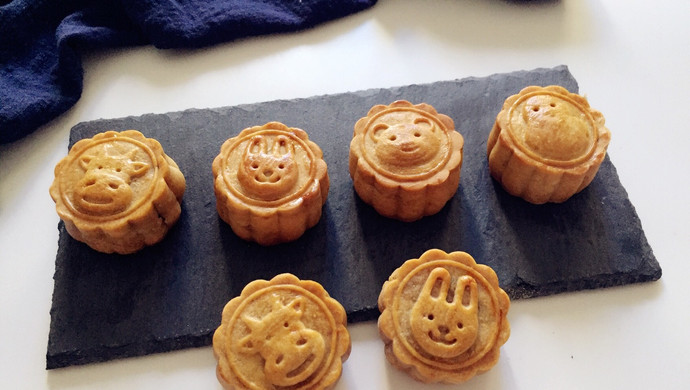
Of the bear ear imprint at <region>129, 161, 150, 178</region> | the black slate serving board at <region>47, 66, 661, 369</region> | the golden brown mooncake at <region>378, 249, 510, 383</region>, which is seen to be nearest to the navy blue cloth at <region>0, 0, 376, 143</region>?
the black slate serving board at <region>47, 66, 661, 369</region>

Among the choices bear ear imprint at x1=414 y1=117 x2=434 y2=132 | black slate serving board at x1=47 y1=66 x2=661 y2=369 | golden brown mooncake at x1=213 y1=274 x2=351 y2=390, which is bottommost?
black slate serving board at x1=47 y1=66 x2=661 y2=369

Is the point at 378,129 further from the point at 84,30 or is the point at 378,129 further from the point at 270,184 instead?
the point at 84,30

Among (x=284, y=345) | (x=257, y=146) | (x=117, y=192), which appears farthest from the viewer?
(x=257, y=146)

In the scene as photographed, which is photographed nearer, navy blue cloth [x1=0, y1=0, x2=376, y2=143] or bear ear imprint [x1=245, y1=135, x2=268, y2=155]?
bear ear imprint [x1=245, y1=135, x2=268, y2=155]

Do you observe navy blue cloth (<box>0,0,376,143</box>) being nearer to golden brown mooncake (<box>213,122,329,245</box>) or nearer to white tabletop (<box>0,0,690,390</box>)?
white tabletop (<box>0,0,690,390</box>)

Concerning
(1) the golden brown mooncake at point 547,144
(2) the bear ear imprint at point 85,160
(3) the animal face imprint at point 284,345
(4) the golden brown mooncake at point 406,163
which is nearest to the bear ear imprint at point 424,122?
(4) the golden brown mooncake at point 406,163

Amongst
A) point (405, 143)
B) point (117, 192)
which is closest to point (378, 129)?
point (405, 143)

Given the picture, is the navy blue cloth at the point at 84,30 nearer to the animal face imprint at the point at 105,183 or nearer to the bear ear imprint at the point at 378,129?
the animal face imprint at the point at 105,183
